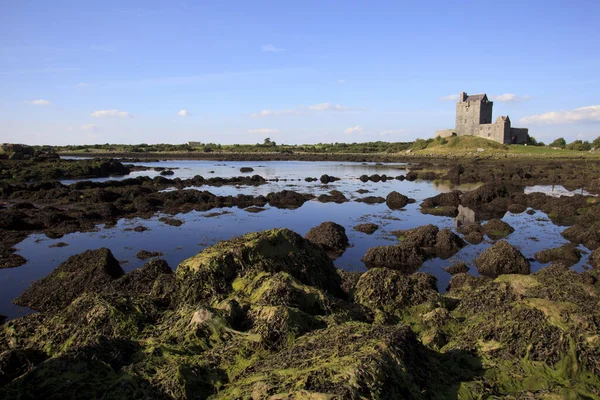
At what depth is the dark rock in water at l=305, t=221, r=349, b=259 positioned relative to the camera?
15.0 meters

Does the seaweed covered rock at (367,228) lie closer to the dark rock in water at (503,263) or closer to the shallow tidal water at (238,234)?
the shallow tidal water at (238,234)

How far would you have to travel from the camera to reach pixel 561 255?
1378 cm

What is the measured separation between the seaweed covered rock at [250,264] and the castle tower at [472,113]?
261 ft

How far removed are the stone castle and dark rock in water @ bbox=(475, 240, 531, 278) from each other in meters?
67.1

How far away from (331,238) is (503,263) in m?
5.70

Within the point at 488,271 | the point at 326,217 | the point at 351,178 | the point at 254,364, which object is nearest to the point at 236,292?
the point at 254,364

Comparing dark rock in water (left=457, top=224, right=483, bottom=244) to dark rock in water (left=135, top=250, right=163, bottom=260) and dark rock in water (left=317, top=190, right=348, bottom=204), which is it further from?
dark rock in water (left=135, top=250, right=163, bottom=260)

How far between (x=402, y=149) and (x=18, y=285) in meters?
94.8

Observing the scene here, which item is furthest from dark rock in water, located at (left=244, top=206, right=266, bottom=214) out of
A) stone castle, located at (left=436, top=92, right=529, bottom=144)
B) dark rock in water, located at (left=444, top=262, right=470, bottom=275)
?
stone castle, located at (left=436, top=92, right=529, bottom=144)

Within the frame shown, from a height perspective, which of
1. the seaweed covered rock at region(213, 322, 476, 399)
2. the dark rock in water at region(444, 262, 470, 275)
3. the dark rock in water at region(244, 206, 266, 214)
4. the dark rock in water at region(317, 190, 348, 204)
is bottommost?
the dark rock in water at region(444, 262, 470, 275)

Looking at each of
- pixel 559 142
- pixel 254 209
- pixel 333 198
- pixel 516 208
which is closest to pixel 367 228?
pixel 254 209

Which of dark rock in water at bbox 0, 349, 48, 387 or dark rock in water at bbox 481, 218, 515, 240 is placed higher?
dark rock in water at bbox 0, 349, 48, 387

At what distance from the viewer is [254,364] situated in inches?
162

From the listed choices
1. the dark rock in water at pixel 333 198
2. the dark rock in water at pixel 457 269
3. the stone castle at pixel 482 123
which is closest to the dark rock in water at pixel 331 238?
the dark rock in water at pixel 457 269
